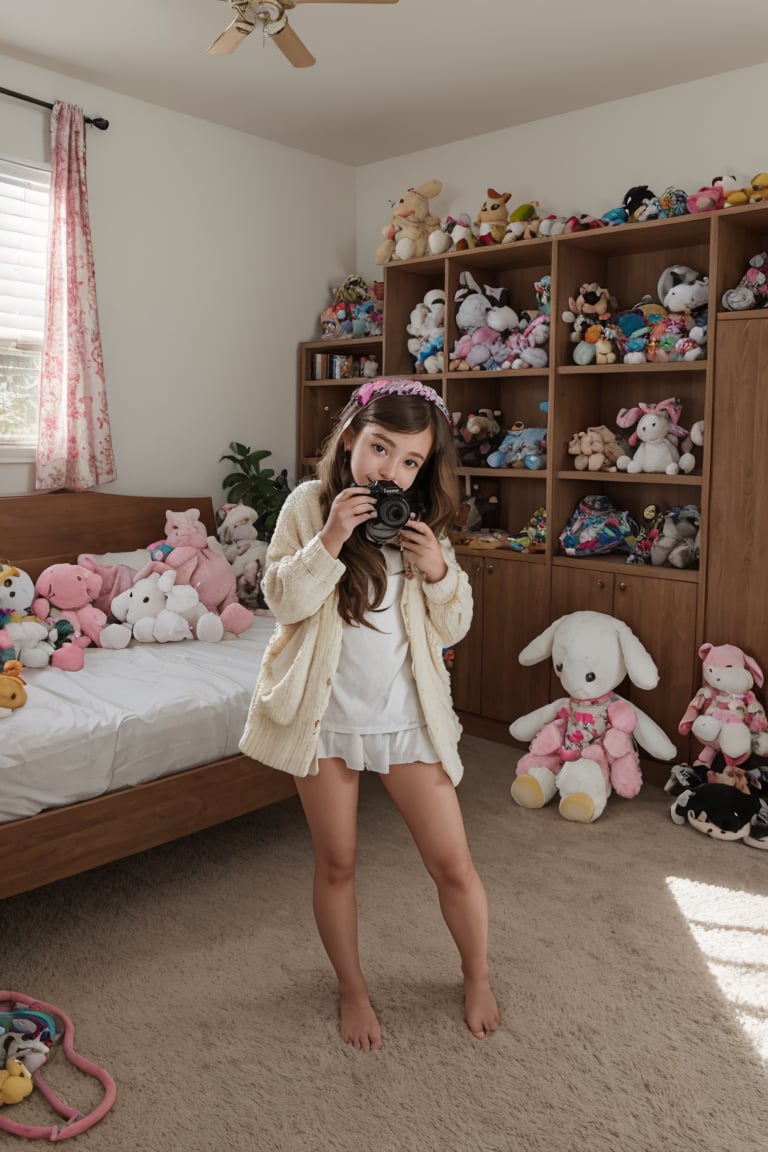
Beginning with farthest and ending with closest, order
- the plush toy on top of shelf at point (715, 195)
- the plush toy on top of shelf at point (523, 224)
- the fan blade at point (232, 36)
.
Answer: the plush toy on top of shelf at point (523, 224)
the plush toy on top of shelf at point (715, 195)
the fan blade at point (232, 36)

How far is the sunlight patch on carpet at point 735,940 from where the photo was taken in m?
2.07

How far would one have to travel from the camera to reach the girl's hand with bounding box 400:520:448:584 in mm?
1787

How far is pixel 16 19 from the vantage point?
3.09 m

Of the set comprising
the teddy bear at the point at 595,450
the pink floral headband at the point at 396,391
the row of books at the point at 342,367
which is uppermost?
the row of books at the point at 342,367

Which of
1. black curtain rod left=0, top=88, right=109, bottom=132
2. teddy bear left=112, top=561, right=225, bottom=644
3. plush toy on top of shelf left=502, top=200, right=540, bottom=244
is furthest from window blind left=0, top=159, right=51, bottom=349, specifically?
plush toy on top of shelf left=502, top=200, right=540, bottom=244

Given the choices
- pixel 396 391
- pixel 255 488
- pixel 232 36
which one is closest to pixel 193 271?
pixel 255 488

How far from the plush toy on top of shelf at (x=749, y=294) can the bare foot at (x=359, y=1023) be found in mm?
2444

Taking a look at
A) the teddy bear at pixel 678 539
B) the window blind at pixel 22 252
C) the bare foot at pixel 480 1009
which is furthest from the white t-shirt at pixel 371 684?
the window blind at pixel 22 252

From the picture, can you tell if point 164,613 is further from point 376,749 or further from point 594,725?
point 376,749

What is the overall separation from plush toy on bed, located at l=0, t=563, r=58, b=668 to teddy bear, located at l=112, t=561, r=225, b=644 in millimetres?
285

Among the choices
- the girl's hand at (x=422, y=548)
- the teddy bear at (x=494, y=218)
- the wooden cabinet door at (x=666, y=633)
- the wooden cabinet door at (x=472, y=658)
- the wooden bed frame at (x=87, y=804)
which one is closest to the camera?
the girl's hand at (x=422, y=548)

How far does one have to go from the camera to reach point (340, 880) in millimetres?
1900

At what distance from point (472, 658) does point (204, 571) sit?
119cm

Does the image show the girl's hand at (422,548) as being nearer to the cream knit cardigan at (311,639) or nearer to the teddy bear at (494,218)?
the cream knit cardigan at (311,639)
